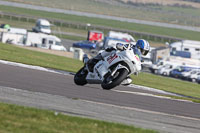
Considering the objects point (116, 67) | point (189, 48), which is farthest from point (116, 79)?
point (189, 48)

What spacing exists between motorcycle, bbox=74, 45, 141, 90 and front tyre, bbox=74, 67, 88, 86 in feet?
2.89

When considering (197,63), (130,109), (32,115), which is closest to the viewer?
(32,115)

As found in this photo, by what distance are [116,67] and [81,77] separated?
2.12 meters

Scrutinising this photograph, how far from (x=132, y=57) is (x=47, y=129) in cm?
577

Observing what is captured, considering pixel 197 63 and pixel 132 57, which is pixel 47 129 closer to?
pixel 132 57

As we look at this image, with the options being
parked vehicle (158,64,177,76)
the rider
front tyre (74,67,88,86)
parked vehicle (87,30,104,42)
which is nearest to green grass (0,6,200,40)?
parked vehicle (87,30,104,42)

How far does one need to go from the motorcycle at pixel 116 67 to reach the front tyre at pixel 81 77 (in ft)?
2.89

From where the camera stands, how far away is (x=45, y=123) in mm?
7398

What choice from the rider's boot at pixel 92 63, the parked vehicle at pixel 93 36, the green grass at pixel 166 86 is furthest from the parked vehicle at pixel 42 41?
the rider's boot at pixel 92 63

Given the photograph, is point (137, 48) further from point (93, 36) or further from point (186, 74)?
point (93, 36)

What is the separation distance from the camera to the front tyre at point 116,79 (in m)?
12.0

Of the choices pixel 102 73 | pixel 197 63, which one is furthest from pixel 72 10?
pixel 102 73

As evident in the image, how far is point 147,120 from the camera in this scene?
9.52m

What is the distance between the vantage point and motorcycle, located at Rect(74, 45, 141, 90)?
12.2 metres
